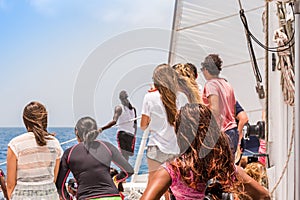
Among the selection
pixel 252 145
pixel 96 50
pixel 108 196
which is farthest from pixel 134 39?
pixel 252 145

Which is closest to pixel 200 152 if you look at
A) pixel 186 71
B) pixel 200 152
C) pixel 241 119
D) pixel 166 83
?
pixel 200 152

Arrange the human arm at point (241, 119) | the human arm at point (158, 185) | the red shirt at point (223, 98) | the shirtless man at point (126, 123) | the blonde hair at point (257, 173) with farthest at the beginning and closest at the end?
the shirtless man at point (126, 123), the human arm at point (241, 119), the blonde hair at point (257, 173), the red shirt at point (223, 98), the human arm at point (158, 185)

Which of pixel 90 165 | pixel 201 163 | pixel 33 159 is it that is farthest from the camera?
pixel 33 159

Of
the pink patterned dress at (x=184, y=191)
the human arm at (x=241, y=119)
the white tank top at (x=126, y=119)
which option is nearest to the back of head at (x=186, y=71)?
the human arm at (x=241, y=119)

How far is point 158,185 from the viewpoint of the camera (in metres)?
2.24

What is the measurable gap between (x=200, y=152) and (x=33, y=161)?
1.50 m

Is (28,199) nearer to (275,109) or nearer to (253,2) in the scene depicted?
(275,109)

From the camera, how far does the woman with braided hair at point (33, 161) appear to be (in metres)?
3.61

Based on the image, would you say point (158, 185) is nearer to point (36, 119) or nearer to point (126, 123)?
point (36, 119)

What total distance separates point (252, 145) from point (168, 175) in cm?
356

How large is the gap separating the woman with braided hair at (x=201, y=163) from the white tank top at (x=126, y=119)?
3966 millimetres

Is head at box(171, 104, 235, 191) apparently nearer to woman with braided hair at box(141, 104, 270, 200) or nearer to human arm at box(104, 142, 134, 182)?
woman with braided hair at box(141, 104, 270, 200)

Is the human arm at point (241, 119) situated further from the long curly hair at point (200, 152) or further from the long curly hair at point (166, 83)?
the long curly hair at point (200, 152)

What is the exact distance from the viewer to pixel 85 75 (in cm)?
324
